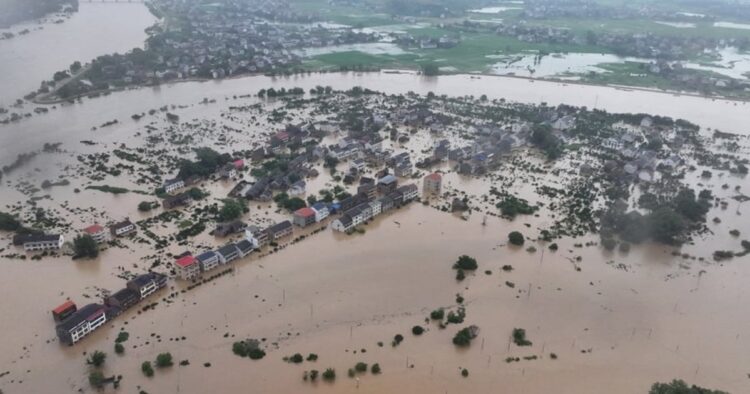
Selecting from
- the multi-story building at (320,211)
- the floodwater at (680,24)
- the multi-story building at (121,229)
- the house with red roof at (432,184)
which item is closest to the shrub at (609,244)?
the house with red roof at (432,184)

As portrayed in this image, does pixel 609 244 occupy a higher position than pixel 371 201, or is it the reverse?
pixel 371 201

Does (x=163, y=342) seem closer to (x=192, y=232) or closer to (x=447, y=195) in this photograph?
(x=192, y=232)

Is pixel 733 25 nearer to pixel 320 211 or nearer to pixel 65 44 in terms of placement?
pixel 320 211

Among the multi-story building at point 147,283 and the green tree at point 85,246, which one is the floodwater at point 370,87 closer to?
the green tree at point 85,246

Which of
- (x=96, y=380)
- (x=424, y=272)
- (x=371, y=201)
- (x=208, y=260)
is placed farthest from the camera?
(x=371, y=201)

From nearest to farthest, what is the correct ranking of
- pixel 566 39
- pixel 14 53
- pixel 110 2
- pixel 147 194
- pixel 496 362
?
pixel 496 362 → pixel 147 194 → pixel 14 53 → pixel 566 39 → pixel 110 2

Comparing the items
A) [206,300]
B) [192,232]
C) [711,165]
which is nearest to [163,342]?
[206,300]

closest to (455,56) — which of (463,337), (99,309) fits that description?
(463,337)
